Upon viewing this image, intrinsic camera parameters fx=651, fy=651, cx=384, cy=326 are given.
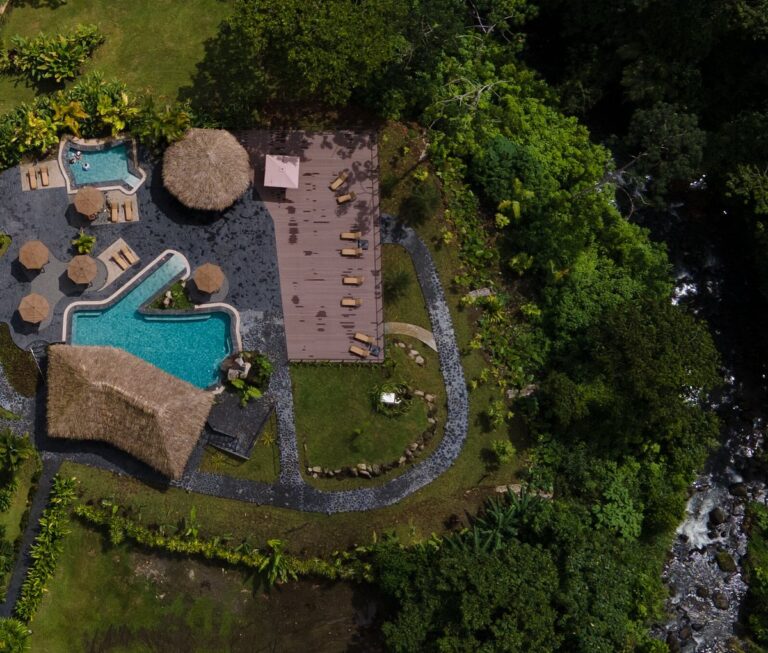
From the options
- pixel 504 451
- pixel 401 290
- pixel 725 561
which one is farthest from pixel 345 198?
pixel 725 561

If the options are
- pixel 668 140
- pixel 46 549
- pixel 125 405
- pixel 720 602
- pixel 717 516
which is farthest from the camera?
pixel 717 516

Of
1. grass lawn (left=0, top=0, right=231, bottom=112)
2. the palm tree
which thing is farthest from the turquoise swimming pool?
the palm tree

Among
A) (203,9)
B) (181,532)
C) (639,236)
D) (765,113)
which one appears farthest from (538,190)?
(181,532)

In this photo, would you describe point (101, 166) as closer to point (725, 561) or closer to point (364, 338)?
point (364, 338)

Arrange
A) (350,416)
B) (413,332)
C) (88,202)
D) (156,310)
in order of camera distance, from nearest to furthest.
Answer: (88,202) → (156,310) → (350,416) → (413,332)

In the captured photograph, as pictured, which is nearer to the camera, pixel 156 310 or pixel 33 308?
pixel 33 308

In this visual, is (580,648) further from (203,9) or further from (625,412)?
(203,9)

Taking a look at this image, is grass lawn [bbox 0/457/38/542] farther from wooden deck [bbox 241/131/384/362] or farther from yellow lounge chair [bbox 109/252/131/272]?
wooden deck [bbox 241/131/384/362]

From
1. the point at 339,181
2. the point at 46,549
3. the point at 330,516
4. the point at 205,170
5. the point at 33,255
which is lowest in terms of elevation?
the point at 46,549
